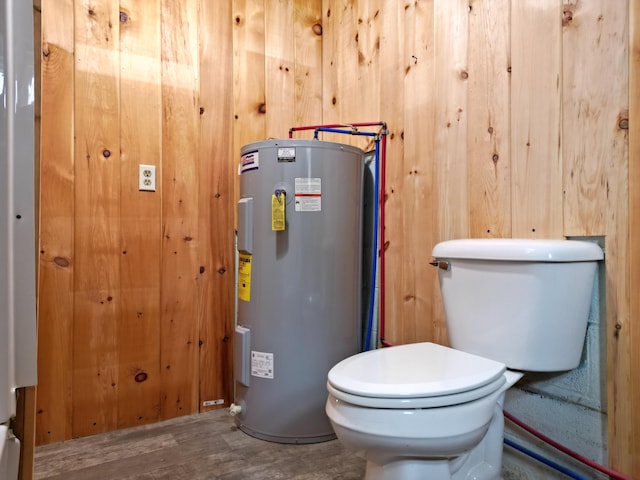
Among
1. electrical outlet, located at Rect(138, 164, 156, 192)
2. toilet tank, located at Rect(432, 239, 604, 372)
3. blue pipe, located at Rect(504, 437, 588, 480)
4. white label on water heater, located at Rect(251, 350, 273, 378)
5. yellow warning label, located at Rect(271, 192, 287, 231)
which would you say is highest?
electrical outlet, located at Rect(138, 164, 156, 192)

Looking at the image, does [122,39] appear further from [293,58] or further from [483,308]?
[483,308]

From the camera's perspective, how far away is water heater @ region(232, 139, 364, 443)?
1570 mm

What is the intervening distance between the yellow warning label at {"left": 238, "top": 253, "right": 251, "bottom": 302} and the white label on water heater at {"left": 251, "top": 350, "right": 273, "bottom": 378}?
0.22 metres

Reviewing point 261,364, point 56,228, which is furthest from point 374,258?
point 56,228

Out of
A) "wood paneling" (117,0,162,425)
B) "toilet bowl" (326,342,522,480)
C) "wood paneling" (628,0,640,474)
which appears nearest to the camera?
"toilet bowl" (326,342,522,480)

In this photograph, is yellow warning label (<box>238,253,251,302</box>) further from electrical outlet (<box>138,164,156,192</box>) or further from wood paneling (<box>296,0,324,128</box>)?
wood paneling (<box>296,0,324,128</box>)

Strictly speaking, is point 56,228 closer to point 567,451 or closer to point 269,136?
point 269,136

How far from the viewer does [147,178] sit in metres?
1.77

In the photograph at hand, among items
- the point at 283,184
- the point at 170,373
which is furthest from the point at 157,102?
the point at 170,373

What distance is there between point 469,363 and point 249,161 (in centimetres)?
107

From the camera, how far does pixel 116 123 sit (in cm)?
171

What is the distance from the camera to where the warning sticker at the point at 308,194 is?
1.57 meters

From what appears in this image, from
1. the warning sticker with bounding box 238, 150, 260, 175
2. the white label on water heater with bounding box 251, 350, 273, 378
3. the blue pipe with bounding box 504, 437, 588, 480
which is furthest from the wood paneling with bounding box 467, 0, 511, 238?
the white label on water heater with bounding box 251, 350, 273, 378

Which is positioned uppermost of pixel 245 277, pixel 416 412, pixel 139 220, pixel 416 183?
pixel 416 183
